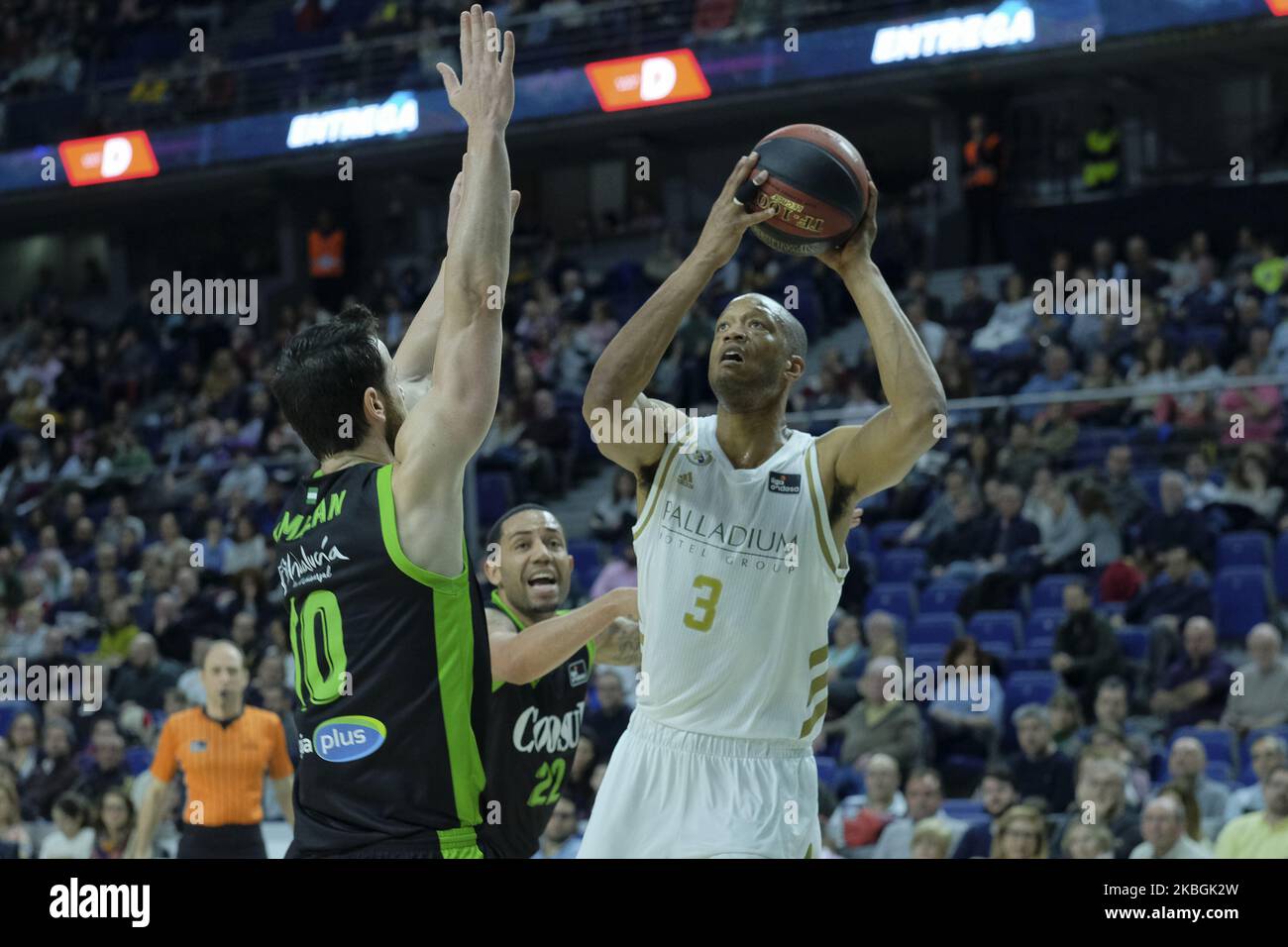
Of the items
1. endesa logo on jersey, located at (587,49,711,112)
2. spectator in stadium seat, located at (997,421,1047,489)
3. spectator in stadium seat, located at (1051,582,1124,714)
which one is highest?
endesa logo on jersey, located at (587,49,711,112)

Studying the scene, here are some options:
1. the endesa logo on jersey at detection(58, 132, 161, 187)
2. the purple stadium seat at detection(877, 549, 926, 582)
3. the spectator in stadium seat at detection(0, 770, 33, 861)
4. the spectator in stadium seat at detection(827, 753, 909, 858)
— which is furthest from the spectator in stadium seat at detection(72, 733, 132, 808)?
the endesa logo on jersey at detection(58, 132, 161, 187)

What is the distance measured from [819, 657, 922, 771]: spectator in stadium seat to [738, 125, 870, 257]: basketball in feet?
17.5

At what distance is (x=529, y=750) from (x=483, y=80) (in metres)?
2.39

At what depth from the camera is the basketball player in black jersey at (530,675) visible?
5.13 m

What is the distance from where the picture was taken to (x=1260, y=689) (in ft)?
30.5

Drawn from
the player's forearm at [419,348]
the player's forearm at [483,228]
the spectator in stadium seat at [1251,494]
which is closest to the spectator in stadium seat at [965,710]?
the spectator in stadium seat at [1251,494]

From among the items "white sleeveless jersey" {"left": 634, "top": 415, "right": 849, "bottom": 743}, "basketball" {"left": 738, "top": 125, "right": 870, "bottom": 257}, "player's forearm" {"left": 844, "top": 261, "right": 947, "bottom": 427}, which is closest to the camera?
"player's forearm" {"left": 844, "top": 261, "right": 947, "bottom": 427}

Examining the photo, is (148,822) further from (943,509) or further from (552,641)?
(943,509)

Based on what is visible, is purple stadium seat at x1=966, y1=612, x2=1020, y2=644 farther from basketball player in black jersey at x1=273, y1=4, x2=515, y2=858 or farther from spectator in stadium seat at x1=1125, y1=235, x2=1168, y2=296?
basketball player in black jersey at x1=273, y1=4, x2=515, y2=858

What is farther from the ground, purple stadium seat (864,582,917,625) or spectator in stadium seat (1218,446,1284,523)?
spectator in stadium seat (1218,446,1284,523)

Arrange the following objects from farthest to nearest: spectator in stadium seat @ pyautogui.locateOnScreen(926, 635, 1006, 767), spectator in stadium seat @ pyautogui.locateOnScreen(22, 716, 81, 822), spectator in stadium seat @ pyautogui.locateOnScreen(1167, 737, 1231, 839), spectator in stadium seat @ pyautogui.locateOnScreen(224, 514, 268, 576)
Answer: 1. spectator in stadium seat @ pyautogui.locateOnScreen(224, 514, 268, 576)
2. spectator in stadium seat @ pyautogui.locateOnScreen(22, 716, 81, 822)
3. spectator in stadium seat @ pyautogui.locateOnScreen(926, 635, 1006, 767)
4. spectator in stadium seat @ pyautogui.locateOnScreen(1167, 737, 1231, 839)

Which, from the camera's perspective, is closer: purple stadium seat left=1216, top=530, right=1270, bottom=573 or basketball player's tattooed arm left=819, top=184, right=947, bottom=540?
basketball player's tattooed arm left=819, top=184, right=947, bottom=540

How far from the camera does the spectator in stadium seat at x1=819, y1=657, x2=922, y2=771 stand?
9539 mm

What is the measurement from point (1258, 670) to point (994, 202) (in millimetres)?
7415
